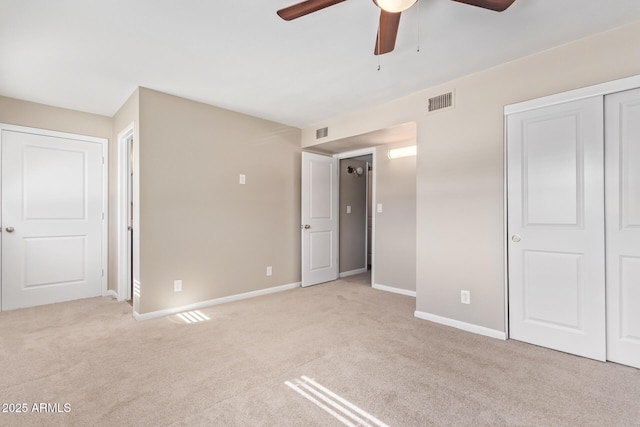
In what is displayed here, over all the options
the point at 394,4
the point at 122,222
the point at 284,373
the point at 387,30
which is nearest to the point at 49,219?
the point at 122,222

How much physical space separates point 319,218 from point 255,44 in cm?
283

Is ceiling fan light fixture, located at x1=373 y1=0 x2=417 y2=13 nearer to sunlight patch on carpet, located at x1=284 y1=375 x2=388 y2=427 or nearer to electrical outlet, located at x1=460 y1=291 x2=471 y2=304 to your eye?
sunlight patch on carpet, located at x1=284 y1=375 x2=388 y2=427

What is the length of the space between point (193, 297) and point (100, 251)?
1624mm

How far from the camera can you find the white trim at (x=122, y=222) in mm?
3850

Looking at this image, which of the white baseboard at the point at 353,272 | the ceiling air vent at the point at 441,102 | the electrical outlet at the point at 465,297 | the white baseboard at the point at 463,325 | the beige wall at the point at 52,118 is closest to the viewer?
the white baseboard at the point at 463,325

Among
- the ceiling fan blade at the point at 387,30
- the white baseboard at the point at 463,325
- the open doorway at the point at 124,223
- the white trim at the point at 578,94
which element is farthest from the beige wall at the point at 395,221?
the open doorway at the point at 124,223

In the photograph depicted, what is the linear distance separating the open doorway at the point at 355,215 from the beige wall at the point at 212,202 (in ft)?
3.46

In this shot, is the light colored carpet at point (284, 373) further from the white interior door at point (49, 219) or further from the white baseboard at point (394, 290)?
the white baseboard at point (394, 290)

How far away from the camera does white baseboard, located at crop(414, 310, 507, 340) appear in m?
2.68

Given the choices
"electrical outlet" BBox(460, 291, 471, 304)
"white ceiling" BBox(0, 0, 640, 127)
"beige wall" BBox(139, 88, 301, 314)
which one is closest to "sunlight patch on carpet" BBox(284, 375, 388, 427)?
"electrical outlet" BBox(460, 291, 471, 304)

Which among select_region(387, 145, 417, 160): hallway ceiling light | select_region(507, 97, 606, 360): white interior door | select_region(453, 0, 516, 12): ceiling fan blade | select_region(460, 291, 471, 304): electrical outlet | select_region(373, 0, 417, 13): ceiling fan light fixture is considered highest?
select_region(453, 0, 516, 12): ceiling fan blade

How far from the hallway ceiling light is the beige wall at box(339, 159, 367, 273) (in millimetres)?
1142

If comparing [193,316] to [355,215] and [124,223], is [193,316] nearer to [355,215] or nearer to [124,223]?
[124,223]

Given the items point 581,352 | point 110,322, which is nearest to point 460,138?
point 581,352
